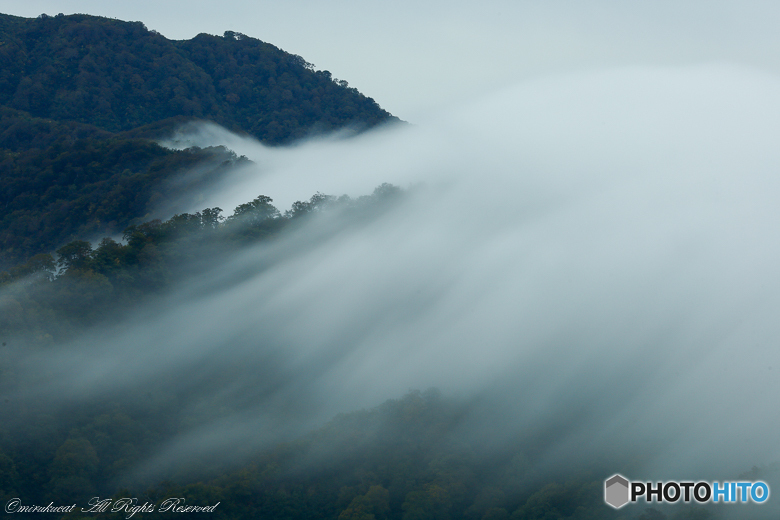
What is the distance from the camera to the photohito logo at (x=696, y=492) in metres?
27.5

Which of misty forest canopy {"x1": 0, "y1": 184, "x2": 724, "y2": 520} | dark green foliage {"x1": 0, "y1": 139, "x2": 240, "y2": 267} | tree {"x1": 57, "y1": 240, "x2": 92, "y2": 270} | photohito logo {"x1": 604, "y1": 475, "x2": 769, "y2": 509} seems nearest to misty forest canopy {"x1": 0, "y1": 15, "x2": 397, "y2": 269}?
dark green foliage {"x1": 0, "y1": 139, "x2": 240, "y2": 267}

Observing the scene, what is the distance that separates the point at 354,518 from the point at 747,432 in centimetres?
2612

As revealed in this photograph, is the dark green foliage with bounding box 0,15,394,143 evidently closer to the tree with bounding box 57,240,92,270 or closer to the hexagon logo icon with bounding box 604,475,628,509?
the tree with bounding box 57,240,92,270

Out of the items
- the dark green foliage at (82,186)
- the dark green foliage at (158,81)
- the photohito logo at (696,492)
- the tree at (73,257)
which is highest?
the dark green foliage at (158,81)

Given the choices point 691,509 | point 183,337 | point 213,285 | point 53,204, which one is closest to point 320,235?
point 213,285

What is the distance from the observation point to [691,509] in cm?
2734

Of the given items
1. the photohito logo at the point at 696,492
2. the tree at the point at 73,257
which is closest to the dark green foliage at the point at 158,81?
the tree at the point at 73,257

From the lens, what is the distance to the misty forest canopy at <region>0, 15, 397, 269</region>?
210 feet

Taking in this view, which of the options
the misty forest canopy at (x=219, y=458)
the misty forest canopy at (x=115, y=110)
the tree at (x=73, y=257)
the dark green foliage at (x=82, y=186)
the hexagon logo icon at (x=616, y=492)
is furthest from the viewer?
the misty forest canopy at (x=115, y=110)

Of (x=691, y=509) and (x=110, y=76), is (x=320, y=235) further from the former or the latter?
(x=110, y=76)

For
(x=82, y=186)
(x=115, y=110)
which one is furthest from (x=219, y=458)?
(x=115, y=110)

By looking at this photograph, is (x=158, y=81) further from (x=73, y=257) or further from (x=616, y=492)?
(x=616, y=492)

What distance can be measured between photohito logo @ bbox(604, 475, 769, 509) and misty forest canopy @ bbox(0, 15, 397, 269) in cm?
4867

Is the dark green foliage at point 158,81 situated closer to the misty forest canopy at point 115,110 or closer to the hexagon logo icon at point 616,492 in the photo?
the misty forest canopy at point 115,110
